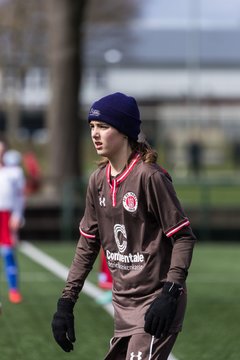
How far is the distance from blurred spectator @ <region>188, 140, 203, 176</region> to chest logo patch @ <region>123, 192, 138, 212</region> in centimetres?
3786

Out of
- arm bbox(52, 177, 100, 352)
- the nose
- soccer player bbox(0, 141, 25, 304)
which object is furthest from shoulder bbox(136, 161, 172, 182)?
soccer player bbox(0, 141, 25, 304)

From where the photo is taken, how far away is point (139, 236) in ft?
18.1

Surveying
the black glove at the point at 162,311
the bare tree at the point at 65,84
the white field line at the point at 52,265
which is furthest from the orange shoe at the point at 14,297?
the bare tree at the point at 65,84

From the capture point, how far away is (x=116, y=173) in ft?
18.4

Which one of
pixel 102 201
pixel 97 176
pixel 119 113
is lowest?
pixel 102 201

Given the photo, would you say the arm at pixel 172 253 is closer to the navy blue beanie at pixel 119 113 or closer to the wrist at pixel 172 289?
the wrist at pixel 172 289

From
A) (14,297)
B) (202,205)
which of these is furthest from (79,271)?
(202,205)

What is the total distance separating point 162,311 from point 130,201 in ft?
1.95

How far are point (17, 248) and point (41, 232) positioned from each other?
1.89m

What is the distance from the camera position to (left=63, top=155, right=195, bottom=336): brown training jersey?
17.7 feet

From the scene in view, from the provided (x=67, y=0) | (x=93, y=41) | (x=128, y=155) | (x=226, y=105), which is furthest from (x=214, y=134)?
(x=128, y=155)

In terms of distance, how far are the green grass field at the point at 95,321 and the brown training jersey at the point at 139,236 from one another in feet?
10.3

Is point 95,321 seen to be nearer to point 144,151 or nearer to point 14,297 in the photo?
point 14,297

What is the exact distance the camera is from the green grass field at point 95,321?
8.90m
